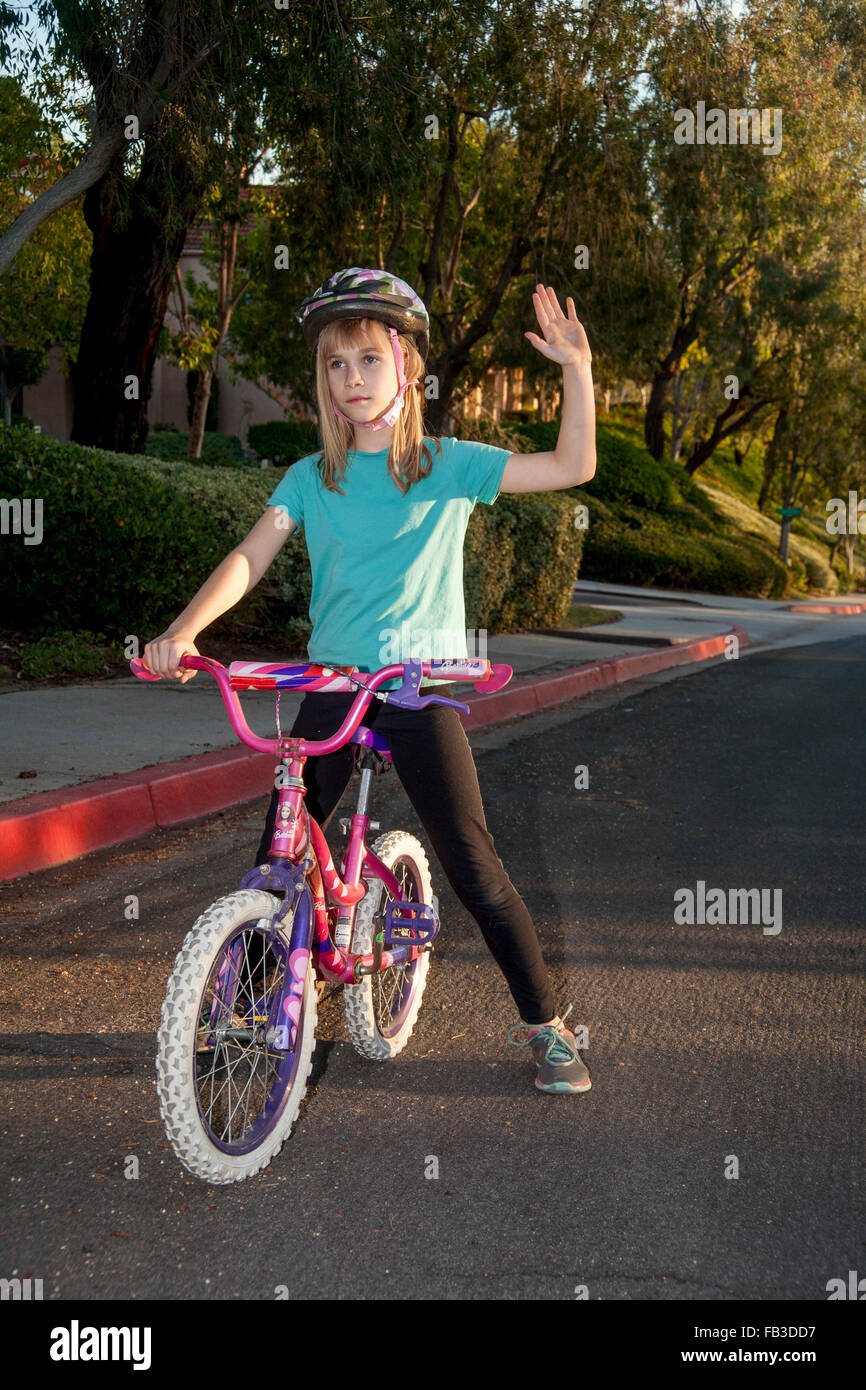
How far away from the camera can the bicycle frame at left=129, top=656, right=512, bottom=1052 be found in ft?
9.78

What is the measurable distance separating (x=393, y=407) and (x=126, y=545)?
6.71 metres

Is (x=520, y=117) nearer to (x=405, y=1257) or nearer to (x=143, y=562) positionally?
(x=143, y=562)

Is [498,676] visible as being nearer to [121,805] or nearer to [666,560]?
[121,805]

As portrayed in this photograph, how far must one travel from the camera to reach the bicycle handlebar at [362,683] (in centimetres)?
295

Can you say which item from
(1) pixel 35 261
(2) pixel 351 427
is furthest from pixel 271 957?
(1) pixel 35 261

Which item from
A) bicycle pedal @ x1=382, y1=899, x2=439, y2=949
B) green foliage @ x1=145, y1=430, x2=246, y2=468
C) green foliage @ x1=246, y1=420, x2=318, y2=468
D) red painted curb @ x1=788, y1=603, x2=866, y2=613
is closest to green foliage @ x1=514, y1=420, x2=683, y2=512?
red painted curb @ x1=788, y1=603, x2=866, y2=613

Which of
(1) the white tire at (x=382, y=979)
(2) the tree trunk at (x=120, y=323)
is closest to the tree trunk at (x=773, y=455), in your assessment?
(2) the tree trunk at (x=120, y=323)

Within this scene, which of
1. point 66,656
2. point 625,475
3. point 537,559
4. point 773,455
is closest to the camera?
point 66,656

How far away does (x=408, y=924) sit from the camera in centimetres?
377

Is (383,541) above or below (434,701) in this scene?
above

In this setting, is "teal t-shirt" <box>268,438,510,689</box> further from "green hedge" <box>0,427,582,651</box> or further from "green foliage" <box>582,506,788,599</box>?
"green foliage" <box>582,506,788,599</box>

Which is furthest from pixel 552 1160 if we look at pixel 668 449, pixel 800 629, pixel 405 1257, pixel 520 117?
pixel 668 449

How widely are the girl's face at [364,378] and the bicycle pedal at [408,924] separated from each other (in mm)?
1393

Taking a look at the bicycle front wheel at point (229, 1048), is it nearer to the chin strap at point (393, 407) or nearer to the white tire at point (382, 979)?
the white tire at point (382, 979)
